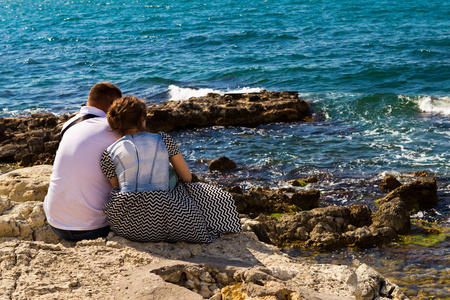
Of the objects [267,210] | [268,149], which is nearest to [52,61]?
[268,149]

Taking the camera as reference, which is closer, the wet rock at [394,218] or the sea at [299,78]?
the wet rock at [394,218]

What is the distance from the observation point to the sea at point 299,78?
38.3 ft

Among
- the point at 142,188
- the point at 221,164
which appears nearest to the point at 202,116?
the point at 221,164

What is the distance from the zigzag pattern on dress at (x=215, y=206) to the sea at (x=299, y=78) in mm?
3056

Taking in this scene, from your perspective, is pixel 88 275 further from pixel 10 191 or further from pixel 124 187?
pixel 10 191

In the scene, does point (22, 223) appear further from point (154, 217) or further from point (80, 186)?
point (154, 217)

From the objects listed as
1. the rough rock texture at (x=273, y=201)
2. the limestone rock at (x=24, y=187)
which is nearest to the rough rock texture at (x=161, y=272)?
the limestone rock at (x=24, y=187)

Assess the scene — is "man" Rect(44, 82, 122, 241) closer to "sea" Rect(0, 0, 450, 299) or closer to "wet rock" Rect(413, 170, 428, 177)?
"sea" Rect(0, 0, 450, 299)

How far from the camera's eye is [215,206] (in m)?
5.03

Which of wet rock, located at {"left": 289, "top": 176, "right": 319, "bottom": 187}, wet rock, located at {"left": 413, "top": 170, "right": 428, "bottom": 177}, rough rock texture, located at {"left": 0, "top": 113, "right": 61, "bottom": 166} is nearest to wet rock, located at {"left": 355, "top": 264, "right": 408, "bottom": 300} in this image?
wet rock, located at {"left": 289, "top": 176, "right": 319, "bottom": 187}

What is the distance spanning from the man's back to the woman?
0.46ft

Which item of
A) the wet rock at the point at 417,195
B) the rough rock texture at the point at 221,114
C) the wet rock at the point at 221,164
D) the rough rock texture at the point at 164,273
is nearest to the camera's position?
the rough rock texture at the point at 164,273

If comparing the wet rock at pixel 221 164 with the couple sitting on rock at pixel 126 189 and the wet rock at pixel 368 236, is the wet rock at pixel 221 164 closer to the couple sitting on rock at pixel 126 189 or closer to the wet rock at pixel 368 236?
the wet rock at pixel 368 236

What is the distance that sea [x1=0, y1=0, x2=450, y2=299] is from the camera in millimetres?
11680
